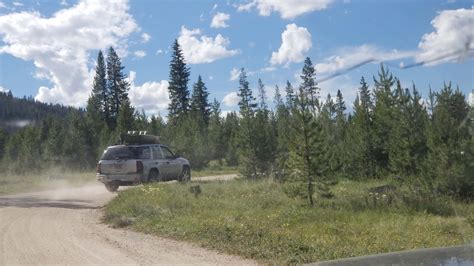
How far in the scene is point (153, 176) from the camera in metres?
19.9

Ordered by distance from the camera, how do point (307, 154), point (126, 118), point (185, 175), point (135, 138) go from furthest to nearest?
point (126, 118), point (185, 175), point (135, 138), point (307, 154)

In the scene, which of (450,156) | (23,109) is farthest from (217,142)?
(23,109)

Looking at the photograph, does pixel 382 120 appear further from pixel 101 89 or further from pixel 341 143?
pixel 101 89

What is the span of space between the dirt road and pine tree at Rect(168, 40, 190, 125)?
61285 mm

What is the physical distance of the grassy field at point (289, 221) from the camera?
8992 millimetres

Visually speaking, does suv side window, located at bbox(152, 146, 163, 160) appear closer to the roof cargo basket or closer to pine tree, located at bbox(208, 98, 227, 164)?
the roof cargo basket

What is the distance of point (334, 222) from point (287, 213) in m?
1.40

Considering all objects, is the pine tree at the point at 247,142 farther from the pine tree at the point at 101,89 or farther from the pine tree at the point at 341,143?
the pine tree at the point at 101,89

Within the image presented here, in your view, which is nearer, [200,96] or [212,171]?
[212,171]

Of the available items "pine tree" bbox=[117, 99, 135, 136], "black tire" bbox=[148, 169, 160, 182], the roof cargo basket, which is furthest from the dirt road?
"pine tree" bbox=[117, 99, 135, 136]

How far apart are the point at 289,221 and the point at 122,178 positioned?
9125 millimetres

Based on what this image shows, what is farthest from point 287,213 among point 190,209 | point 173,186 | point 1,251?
point 1,251

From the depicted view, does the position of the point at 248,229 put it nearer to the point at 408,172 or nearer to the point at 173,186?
the point at 173,186

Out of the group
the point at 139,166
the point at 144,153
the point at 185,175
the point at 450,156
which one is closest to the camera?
the point at 450,156
